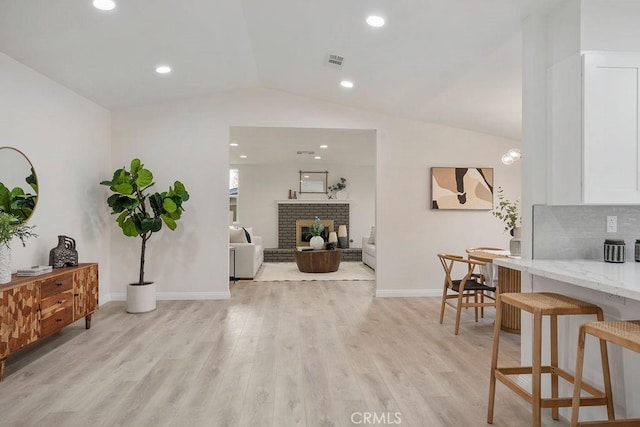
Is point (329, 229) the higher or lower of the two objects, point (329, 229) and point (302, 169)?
the lower

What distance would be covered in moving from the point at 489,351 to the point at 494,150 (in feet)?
10.9

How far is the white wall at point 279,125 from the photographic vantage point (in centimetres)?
531

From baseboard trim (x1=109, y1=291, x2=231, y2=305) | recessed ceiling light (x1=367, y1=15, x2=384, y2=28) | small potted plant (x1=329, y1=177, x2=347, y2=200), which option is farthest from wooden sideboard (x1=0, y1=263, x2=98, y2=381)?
small potted plant (x1=329, y1=177, x2=347, y2=200)

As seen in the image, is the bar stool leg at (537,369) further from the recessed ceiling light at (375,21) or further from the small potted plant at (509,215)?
the recessed ceiling light at (375,21)

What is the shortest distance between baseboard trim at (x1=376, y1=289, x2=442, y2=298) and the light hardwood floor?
807mm

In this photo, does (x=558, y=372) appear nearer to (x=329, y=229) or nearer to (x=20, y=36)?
(x=20, y=36)

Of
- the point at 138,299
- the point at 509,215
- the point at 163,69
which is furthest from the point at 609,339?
the point at 138,299

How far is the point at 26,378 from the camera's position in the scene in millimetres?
2850

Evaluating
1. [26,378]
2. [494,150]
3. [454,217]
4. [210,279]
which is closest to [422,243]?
[454,217]

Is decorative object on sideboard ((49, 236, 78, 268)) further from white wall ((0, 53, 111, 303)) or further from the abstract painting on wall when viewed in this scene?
the abstract painting on wall

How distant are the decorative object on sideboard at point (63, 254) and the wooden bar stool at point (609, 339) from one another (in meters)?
4.08

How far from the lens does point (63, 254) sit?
3.84 m

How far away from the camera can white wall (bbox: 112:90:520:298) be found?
531 cm

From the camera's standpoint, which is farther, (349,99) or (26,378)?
(349,99)
